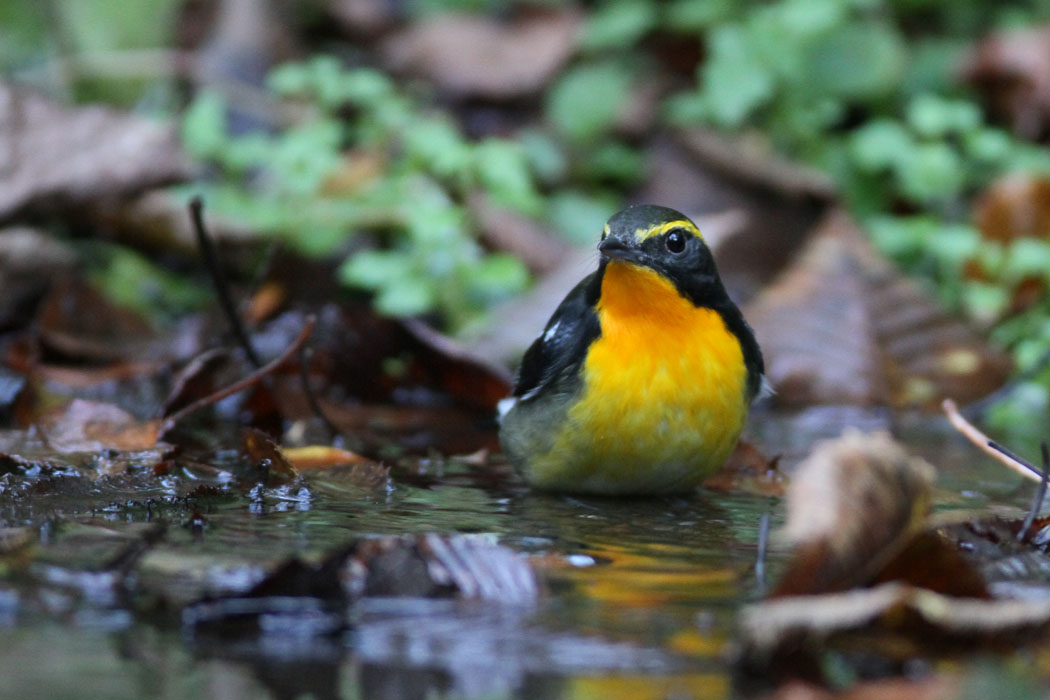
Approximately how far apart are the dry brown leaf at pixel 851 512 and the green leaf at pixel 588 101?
256 inches

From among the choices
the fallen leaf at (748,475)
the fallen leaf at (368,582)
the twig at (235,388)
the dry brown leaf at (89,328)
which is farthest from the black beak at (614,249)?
the dry brown leaf at (89,328)

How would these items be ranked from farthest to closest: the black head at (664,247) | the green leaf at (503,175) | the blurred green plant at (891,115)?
1. the blurred green plant at (891,115)
2. the green leaf at (503,175)
3. the black head at (664,247)

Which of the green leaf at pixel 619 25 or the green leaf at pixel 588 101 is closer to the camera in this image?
the green leaf at pixel 588 101

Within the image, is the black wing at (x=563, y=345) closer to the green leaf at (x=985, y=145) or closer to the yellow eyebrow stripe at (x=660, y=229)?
the yellow eyebrow stripe at (x=660, y=229)

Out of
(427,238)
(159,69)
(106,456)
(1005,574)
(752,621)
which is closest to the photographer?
(752,621)

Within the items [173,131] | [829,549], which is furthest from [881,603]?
[173,131]

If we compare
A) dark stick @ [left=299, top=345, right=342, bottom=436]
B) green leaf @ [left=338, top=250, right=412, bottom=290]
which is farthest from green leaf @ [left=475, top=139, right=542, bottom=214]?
dark stick @ [left=299, top=345, right=342, bottom=436]

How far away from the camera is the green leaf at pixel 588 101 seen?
848 cm

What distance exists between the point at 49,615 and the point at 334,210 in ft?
15.6

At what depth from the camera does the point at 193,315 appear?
6.97 m

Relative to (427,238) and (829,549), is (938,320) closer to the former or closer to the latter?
A: (427,238)

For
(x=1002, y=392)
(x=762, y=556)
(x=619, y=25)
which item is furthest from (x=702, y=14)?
(x=762, y=556)

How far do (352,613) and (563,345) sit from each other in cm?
210

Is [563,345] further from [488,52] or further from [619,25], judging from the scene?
[488,52]
